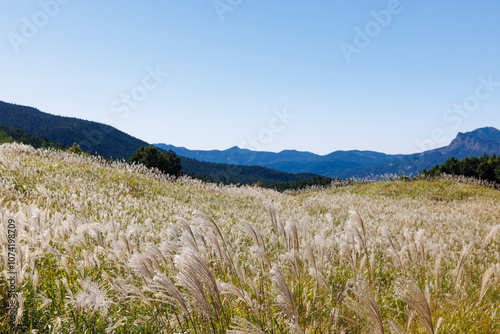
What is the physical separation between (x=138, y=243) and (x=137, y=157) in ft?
155

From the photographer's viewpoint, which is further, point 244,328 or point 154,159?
point 154,159

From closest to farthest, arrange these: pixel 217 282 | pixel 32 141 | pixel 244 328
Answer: pixel 244 328 < pixel 217 282 < pixel 32 141

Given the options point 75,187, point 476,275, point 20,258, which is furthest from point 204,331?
point 75,187

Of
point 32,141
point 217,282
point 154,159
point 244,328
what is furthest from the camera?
point 32,141

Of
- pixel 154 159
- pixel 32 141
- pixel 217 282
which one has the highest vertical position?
pixel 32 141

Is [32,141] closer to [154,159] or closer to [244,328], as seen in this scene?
[154,159]

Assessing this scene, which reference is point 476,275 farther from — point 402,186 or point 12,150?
point 402,186

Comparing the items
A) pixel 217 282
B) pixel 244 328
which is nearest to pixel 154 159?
pixel 217 282

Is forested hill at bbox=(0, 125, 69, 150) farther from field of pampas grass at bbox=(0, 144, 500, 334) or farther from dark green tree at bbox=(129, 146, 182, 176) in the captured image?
field of pampas grass at bbox=(0, 144, 500, 334)

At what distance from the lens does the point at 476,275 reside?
4297 mm

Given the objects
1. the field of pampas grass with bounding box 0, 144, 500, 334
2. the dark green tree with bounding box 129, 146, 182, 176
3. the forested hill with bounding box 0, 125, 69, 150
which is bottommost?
the field of pampas grass with bounding box 0, 144, 500, 334

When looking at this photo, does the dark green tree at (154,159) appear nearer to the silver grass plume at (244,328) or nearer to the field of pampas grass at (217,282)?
the field of pampas grass at (217,282)

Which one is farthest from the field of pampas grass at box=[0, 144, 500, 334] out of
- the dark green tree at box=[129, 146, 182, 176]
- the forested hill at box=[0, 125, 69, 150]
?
the forested hill at box=[0, 125, 69, 150]

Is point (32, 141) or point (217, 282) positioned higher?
point (32, 141)
